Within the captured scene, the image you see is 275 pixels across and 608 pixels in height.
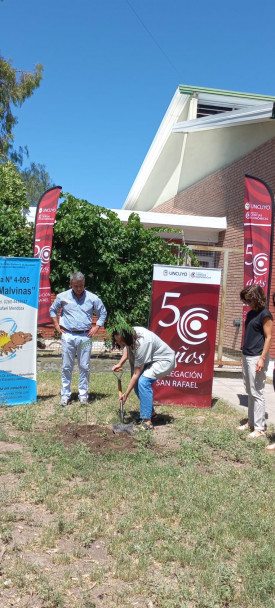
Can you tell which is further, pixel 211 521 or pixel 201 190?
pixel 201 190

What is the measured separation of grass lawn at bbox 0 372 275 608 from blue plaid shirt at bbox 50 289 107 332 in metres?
1.56

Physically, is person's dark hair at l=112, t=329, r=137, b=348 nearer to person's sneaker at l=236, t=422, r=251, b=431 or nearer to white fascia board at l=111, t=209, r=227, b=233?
person's sneaker at l=236, t=422, r=251, b=431

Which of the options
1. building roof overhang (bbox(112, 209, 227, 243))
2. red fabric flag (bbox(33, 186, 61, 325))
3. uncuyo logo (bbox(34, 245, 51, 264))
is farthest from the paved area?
building roof overhang (bbox(112, 209, 227, 243))

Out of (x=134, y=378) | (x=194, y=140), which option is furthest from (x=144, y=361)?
(x=194, y=140)

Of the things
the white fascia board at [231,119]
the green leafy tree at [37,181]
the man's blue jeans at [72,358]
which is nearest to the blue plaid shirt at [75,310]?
the man's blue jeans at [72,358]

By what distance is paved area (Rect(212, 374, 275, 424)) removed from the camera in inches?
320

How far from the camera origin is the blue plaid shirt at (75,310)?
25.5ft

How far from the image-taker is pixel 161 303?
26.3ft

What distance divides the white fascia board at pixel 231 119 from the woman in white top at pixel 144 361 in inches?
303

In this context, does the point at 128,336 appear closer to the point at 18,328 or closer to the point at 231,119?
the point at 18,328

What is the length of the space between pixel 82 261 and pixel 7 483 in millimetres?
7682

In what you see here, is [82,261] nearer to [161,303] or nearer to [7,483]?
[161,303]

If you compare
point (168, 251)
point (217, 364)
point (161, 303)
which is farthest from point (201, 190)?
point (161, 303)

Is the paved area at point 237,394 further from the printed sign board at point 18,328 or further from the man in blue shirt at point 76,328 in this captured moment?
the printed sign board at point 18,328
